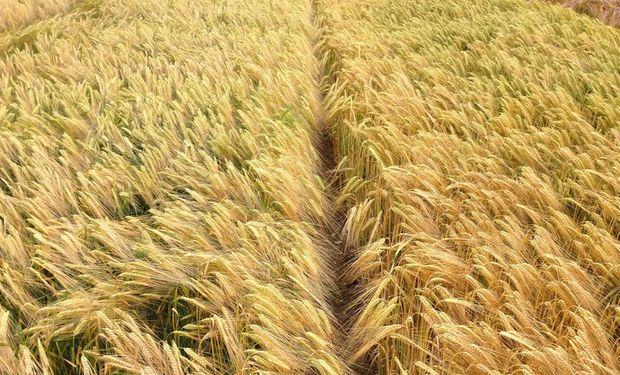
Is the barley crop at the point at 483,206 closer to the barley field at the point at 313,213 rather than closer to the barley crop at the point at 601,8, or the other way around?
the barley field at the point at 313,213

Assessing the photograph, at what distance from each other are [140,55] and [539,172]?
2.51m

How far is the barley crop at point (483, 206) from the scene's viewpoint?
125cm

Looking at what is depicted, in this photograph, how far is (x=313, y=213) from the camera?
6.19 feet

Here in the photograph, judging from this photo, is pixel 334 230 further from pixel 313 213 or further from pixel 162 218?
pixel 162 218

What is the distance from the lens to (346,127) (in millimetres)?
2521

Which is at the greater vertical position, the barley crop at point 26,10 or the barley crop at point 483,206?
the barley crop at point 26,10

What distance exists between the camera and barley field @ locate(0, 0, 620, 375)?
125 centimetres

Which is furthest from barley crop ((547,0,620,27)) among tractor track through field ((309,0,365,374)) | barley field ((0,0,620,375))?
tractor track through field ((309,0,365,374))

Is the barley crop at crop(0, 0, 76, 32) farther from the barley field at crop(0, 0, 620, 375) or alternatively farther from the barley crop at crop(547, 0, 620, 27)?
the barley crop at crop(547, 0, 620, 27)

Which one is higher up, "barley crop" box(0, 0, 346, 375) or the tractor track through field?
"barley crop" box(0, 0, 346, 375)

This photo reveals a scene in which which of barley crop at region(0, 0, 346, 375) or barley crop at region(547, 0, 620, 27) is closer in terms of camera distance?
barley crop at region(0, 0, 346, 375)

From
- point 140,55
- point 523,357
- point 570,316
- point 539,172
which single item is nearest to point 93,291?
point 523,357

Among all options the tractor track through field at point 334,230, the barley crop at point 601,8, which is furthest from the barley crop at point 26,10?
the barley crop at point 601,8

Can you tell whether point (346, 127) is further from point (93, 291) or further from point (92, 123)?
point (93, 291)
